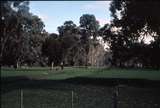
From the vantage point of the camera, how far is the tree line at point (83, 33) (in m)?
40.5

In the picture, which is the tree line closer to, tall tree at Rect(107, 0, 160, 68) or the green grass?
tall tree at Rect(107, 0, 160, 68)

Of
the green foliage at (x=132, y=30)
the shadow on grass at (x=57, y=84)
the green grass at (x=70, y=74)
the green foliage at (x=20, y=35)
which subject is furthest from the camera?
the green foliage at (x=20, y=35)

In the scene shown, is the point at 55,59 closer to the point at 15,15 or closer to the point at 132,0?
the point at 15,15

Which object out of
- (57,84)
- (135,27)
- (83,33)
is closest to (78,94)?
(57,84)

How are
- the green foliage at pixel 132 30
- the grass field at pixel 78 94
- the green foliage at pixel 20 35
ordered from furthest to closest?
1. the green foliage at pixel 20 35
2. the green foliage at pixel 132 30
3. the grass field at pixel 78 94

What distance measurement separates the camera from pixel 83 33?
85500 mm

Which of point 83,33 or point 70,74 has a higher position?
point 83,33

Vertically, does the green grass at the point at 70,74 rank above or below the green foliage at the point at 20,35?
below

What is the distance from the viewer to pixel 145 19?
124ft

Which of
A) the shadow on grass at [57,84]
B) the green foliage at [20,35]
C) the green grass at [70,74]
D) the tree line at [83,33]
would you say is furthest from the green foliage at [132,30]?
the green foliage at [20,35]

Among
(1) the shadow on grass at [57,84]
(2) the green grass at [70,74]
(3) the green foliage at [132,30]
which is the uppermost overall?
(3) the green foliage at [132,30]

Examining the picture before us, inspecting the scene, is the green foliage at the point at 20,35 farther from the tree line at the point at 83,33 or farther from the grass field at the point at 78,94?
the grass field at the point at 78,94

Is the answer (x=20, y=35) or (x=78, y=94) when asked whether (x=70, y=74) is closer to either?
(x=20, y=35)

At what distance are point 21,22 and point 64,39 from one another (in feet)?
150
